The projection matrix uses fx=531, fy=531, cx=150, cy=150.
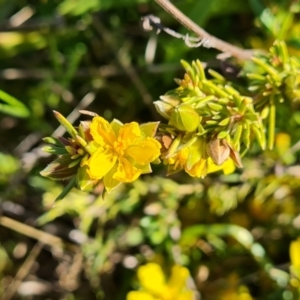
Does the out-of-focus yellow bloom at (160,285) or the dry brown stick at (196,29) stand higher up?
the dry brown stick at (196,29)

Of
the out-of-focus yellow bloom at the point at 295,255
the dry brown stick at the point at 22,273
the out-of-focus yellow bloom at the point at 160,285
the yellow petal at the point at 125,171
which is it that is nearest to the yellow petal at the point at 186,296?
the out-of-focus yellow bloom at the point at 160,285

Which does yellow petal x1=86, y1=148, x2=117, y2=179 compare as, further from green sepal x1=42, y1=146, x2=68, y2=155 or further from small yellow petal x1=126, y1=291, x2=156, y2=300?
small yellow petal x1=126, y1=291, x2=156, y2=300

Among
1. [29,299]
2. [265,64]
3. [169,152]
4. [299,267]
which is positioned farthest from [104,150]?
[29,299]

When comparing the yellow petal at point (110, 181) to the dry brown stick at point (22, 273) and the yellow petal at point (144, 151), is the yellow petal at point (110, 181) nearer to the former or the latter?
the yellow petal at point (144, 151)

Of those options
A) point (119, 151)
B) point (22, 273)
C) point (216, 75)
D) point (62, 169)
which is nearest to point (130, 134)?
point (119, 151)

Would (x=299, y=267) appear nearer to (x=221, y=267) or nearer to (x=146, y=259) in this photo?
(x=221, y=267)

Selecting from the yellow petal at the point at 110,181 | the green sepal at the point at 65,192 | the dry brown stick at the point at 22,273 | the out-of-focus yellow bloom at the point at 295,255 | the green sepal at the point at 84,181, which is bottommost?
the dry brown stick at the point at 22,273

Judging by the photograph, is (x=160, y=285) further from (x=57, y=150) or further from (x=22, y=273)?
(x=57, y=150)
